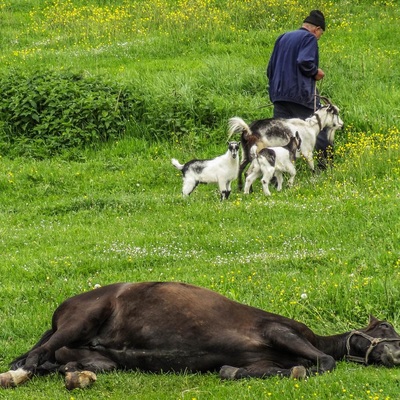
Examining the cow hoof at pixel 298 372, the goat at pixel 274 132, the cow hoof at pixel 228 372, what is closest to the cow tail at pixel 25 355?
the cow hoof at pixel 228 372

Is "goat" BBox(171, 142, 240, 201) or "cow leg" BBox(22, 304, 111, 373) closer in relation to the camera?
"cow leg" BBox(22, 304, 111, 373)

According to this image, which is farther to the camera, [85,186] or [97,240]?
[85,186]

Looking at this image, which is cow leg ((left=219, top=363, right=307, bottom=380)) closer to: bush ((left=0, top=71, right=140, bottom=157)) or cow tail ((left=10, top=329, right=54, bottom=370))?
cow tail ((left=10, top=329, right=54, bottom=370))

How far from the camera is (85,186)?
1606 centimetres

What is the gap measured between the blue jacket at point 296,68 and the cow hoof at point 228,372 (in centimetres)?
912

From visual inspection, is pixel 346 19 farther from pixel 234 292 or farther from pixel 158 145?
pixel 234 292

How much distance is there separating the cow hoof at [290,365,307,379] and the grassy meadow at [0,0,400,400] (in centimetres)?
18

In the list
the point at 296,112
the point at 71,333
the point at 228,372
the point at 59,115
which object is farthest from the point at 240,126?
the point at 228,372

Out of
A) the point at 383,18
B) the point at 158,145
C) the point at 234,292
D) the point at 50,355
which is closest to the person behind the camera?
the point at 50,355

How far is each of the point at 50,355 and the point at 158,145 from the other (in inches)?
408

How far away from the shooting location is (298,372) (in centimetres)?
730

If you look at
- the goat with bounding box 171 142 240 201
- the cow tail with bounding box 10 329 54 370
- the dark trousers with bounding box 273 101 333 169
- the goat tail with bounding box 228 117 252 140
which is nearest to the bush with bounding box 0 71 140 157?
the dark trousers with bounding box 273 101 333 169

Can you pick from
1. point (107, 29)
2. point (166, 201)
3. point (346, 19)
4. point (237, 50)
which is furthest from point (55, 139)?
point (346, 19)

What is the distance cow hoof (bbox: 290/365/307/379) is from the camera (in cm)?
728
